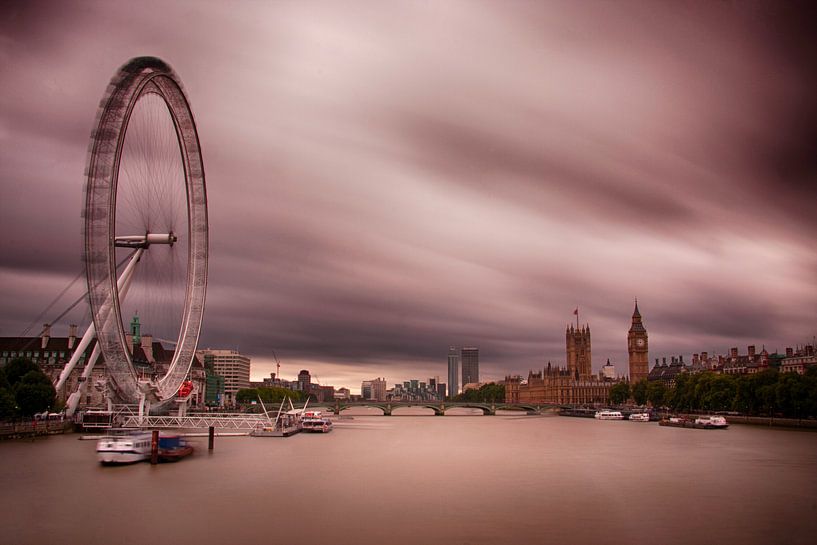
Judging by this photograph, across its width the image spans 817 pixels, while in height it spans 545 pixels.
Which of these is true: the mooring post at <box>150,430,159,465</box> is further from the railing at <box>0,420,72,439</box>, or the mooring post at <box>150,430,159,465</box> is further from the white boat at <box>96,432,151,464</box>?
the railing at <box>0,420,72,439</box>

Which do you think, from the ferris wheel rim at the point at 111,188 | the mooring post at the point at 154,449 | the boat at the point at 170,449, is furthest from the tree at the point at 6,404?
the mooring post at the point at 154,449

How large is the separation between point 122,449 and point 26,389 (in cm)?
2671

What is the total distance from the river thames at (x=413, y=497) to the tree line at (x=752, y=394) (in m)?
25.1

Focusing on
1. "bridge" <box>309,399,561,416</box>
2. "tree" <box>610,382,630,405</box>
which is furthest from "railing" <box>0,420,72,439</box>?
"tree" <box>610,382,630,405</box>

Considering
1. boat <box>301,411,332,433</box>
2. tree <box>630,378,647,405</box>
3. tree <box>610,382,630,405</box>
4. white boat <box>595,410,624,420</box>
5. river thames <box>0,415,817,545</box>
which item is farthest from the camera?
tree <box>610,382,630,405</box>

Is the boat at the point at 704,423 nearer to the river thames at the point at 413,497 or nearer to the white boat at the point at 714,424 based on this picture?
the white boat at the point at 714,424

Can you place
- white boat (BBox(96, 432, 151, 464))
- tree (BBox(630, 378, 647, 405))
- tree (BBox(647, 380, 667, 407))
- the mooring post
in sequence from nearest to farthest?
white boat (BBox(96, 432, 151, 464)) < the mooring post < tree (BBox(647, 380, 667, 407)) < tree (BBox(630, 378, 647, 405))

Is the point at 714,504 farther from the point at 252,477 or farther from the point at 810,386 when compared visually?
the point at 810,386

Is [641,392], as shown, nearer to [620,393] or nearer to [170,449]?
Result: [620,393]

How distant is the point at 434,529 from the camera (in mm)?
26062

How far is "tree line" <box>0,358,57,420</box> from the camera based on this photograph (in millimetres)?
63250

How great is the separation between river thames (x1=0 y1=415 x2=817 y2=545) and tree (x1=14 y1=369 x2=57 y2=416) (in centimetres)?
1044

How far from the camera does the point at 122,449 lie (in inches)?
1705

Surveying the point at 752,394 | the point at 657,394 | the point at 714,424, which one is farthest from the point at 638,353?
the point at 714,424
